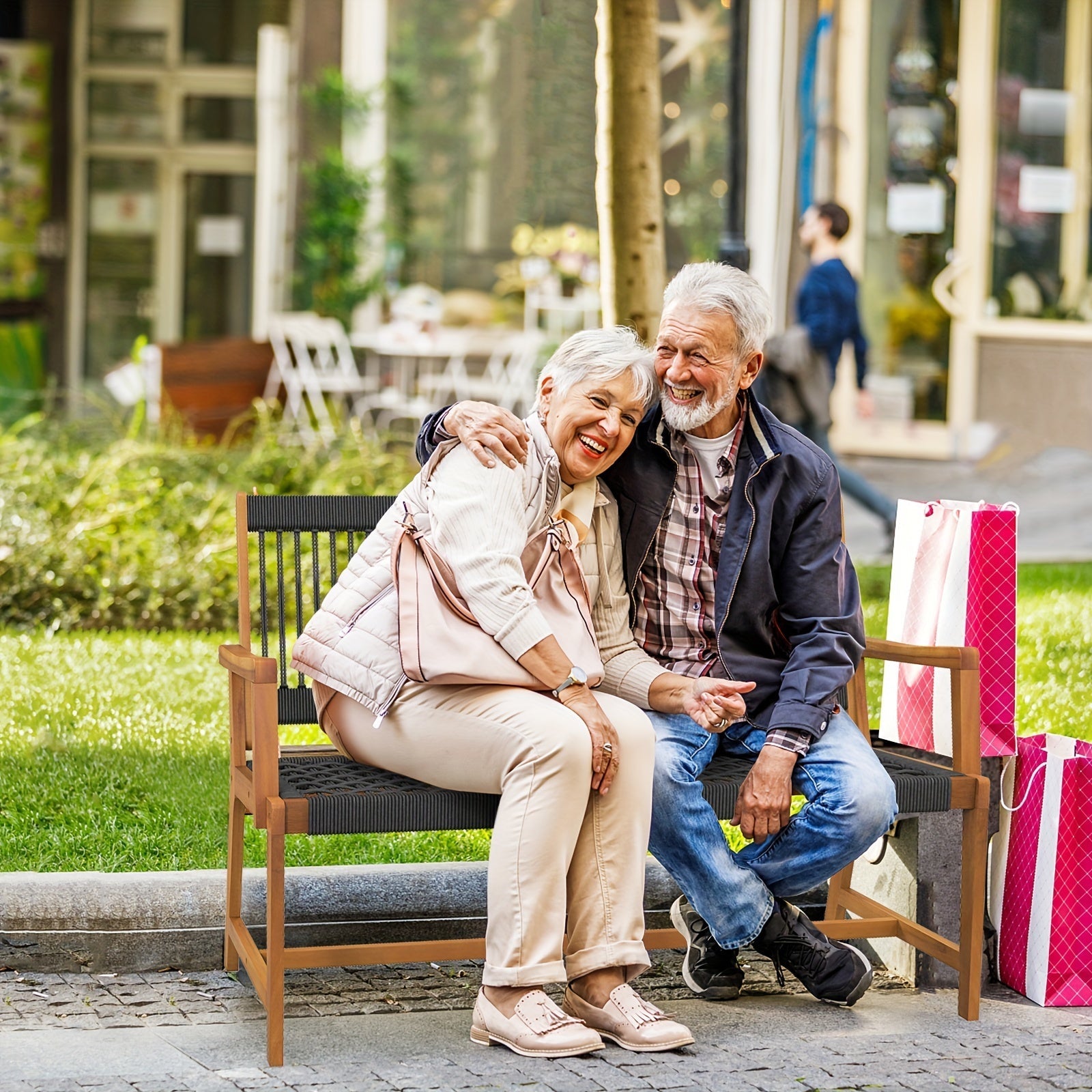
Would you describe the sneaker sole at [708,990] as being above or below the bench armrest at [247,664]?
below

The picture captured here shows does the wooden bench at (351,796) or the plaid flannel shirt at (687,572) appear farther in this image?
the plaid flannel shirt at (687,572)

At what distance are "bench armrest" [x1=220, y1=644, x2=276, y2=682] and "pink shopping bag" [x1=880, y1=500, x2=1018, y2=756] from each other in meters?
1.59

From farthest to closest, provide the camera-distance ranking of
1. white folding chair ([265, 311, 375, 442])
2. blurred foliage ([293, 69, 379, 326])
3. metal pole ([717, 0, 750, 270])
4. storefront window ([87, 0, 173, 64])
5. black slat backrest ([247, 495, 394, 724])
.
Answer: storefront window ([87, 0, 173, 64])
blurred foliage ([293, 69, 379, 326])
white folding chair ([265, 311, 375, 442])
metal pole ([717, 0, 750, 270])
black slat backrest ([247, 495, 394, 724])

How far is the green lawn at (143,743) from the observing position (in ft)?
14.2

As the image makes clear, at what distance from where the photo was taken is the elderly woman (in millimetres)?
3357

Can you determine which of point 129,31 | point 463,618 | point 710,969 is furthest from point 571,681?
point 129,31

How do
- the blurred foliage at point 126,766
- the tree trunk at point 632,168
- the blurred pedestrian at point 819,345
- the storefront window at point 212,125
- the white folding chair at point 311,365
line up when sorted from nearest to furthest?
the blurred foliage at point 126,766 < the tree trunk at point 632,168 < the blurred pedestrian at point 819,345 < the white folding chair at point 311,365 < the storefront window at point 212,125

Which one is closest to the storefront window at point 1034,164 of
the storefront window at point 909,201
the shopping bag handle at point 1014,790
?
the storefront window at point 909,201

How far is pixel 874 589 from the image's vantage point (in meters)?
8.12

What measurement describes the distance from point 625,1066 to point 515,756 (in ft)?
2.13

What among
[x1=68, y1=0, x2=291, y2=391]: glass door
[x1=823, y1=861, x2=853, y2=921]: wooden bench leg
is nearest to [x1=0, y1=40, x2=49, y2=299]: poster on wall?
[x1=68, y1=0, x2=291, y2=391]: glass door

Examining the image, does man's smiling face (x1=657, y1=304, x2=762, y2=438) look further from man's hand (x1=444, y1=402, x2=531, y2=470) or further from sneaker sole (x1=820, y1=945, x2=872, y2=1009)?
sneaker sole (x1=820, y1=945, x2=872, y2=1009)

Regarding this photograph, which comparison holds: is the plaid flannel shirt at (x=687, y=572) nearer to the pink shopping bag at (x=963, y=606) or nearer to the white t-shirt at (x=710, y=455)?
the white t-shirt at (x=710, y=455)

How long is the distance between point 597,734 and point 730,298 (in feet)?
3.46
